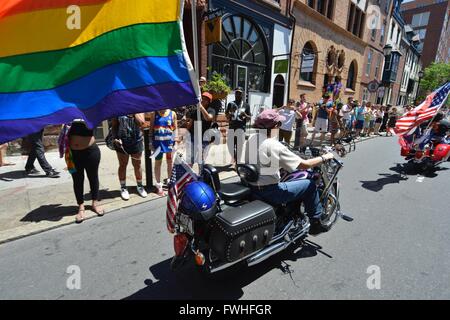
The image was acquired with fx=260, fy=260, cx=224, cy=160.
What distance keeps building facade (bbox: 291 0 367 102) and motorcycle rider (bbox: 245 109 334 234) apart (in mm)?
13816

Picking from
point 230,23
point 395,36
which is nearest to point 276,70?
point 230,23

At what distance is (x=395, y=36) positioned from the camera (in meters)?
31.1

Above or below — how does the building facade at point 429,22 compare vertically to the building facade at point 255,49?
above

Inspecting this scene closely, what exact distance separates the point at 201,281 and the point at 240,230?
3.01 ft

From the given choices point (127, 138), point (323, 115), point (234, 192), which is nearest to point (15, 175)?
point (127, 138)

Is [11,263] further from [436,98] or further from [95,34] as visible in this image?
[436,98]

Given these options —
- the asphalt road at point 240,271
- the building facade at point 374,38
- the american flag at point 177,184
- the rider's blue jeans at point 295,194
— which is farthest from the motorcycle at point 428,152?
the building facade at point 374,38

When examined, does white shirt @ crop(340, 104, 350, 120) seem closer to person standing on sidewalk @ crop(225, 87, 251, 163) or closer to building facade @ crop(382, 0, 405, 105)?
person standing on sidewalk @ crop(225, 87, 251, 163)

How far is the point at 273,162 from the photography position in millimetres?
2664

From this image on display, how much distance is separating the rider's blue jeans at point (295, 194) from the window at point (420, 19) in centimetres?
6636

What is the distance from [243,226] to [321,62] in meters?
18.9

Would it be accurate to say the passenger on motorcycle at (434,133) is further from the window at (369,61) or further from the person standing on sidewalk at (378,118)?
the window at (369,61)

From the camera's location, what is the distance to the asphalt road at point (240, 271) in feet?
8.28

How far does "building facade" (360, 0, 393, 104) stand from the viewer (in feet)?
78.1
